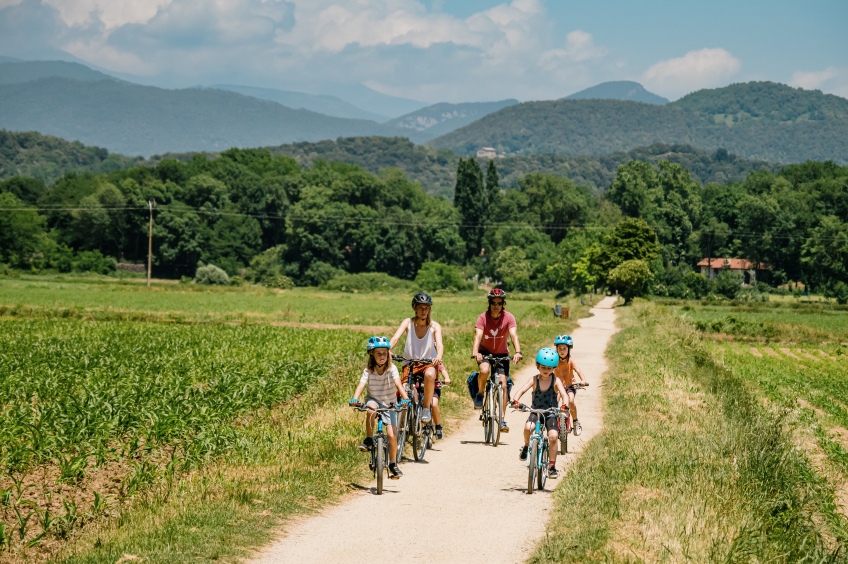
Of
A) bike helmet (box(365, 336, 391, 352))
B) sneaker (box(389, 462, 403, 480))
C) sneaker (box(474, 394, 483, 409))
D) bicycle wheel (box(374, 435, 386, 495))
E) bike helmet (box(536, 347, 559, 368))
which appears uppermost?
bike helmet (box(365, 336, 391, 352))

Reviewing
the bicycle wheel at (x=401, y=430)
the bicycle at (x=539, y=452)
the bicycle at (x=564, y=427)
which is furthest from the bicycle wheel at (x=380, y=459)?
the bicycle at (x=564, y=427)

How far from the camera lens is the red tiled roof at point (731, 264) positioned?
123 metres

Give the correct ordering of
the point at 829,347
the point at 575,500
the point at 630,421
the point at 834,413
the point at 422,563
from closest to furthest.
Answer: the point at 422,563 < the point at 575,500 < the point at 630,421 < the point at 834,413 < the point at 829,347

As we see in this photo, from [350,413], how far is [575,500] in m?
6.65

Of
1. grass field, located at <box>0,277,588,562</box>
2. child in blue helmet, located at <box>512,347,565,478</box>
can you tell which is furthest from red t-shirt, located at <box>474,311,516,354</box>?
grass field, located at <box>0,277,588,562</box>

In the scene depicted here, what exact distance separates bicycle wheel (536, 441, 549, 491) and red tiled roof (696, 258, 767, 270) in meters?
115

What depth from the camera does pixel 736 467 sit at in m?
12.1

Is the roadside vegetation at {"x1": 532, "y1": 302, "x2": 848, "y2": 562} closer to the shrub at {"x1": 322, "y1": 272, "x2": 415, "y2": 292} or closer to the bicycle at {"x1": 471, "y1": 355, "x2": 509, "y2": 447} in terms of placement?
the bicycle at {"x1": 471, "y1": 355, "x2": 509, "y2": 447}

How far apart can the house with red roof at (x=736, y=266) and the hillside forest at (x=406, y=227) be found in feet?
3.73

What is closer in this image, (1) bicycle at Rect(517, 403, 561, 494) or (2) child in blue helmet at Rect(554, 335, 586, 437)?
(1) bicycle at Rect(517, 403, 561, 494)

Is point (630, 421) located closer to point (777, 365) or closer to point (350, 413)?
point (350, 413)

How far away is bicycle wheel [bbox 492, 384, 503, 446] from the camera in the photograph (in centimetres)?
1384

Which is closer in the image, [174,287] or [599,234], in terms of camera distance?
[174,287]

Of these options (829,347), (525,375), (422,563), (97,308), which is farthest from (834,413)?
(97,308)
